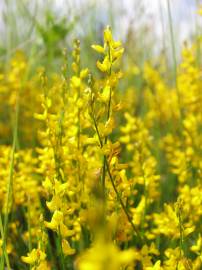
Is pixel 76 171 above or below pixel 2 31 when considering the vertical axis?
below

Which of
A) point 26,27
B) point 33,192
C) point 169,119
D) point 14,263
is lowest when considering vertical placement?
A: point 14,263

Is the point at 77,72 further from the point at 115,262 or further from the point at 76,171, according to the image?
the point at 115,262

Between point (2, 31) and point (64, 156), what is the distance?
8.85 ft

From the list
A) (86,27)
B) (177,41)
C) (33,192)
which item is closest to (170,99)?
(86,27)

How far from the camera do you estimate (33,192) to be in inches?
53.9

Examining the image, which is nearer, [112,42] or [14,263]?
[112,42]

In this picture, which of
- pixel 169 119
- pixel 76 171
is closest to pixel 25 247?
pixel 76 171

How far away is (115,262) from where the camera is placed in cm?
34

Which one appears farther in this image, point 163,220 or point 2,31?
point 2,31

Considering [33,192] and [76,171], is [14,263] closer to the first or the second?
[33,192]

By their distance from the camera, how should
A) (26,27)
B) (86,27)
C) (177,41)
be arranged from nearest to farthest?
(86,27)
(26,27)
(177,41)

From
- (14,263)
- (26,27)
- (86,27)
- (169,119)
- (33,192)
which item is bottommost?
(14,263)

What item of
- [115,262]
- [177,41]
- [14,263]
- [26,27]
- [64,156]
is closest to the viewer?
[115,262]

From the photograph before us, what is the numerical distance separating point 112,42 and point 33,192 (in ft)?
2.06
